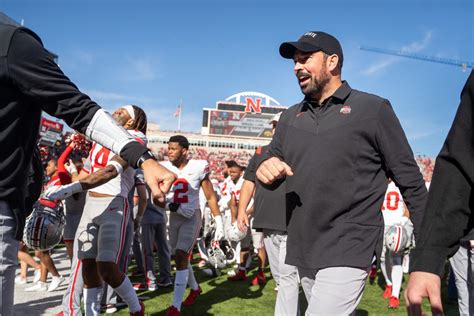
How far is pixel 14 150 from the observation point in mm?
1774

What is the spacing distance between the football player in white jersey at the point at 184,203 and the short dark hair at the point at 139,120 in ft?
2.90

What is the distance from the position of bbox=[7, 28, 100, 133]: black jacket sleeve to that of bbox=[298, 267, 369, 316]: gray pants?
157 centimetres

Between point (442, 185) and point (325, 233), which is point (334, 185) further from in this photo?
point (442, 185)

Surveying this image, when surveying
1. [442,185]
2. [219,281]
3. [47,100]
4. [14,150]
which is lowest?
[219,281]

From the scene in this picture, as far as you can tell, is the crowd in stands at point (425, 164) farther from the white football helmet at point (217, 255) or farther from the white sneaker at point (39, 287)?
the white sneaker at point (39, 287)

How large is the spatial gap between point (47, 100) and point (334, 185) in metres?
1.62

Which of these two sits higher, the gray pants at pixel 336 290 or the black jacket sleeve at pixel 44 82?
the black jacket sleeve at pixel 44 82

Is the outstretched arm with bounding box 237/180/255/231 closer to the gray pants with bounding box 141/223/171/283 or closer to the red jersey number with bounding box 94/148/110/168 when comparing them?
the red jersey number with bounding box 94/148/110/168

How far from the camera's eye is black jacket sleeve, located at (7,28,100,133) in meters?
1.68

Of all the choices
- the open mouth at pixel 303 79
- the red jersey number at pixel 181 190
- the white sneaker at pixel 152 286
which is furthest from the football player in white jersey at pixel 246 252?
the open mouth at pixel 303 79

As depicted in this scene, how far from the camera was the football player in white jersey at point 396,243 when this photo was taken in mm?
6203

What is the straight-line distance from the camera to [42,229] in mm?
4039

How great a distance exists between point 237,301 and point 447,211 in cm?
527

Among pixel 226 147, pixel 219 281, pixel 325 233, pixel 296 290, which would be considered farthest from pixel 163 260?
pixel 226 147
